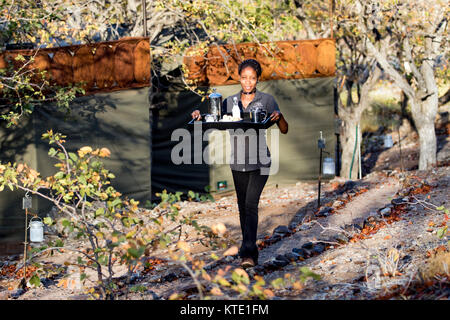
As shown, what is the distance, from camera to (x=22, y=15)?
1009 cm

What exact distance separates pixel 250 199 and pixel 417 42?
996 centimetres

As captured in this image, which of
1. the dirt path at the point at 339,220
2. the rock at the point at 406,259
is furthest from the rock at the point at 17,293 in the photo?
the rock at the point at 406,259

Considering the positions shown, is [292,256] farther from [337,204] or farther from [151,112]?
[151,112]

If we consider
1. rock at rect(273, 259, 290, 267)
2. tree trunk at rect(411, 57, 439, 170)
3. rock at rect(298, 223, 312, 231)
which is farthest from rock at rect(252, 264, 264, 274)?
tree trunk at rect(411, 57, 439, 170)

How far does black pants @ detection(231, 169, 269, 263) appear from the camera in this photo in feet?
20.6

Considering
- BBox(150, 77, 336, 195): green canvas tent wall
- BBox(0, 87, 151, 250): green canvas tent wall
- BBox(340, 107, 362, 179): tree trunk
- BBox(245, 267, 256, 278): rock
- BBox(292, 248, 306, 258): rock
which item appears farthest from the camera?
BBox(340, 107, 362, 179): tree trunk

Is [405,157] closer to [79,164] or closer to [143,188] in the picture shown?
[143,188]

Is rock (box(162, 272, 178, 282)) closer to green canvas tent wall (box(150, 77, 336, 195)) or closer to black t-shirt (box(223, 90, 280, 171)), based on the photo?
black t-shirt (box(223, 90, 280, 171))

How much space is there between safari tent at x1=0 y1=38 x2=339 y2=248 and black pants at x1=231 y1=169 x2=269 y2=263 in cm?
512

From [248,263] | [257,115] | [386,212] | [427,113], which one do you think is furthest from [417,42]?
[248,263]

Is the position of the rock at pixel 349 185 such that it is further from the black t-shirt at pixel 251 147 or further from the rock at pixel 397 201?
the black t-shirt at pixel 251 147

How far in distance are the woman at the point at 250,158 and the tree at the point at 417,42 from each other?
7408 mm

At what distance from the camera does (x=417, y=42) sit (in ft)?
48.6
